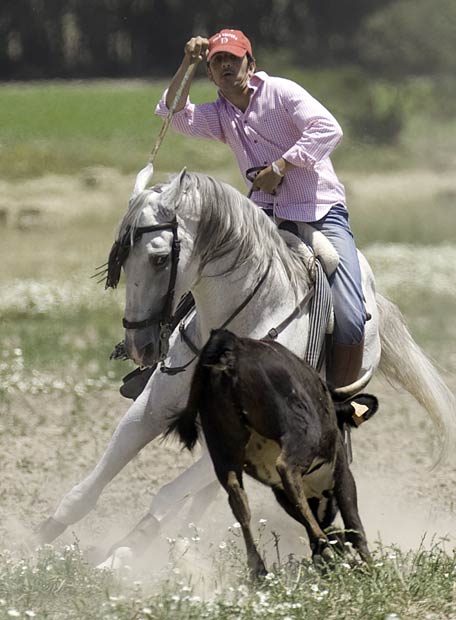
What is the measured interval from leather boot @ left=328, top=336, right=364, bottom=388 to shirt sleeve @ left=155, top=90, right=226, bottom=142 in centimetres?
113

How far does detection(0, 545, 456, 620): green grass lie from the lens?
13.5ft

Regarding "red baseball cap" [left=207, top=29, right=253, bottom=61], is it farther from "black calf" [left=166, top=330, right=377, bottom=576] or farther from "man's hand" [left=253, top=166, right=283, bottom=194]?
"black calf" [left=166, top=330, right=377, bottom=576]

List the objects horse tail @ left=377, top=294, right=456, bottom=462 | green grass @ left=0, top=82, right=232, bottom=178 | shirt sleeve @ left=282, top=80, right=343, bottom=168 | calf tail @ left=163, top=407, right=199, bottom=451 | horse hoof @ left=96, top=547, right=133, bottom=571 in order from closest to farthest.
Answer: calf tail @ left=163, top=407, right=199, bottom=451, horse hoof @ left=96, top=547, right=133, bottom=571, shirt sleeve @ left=282, top=80, right=343, bottom=168, horse tail @ left=377, top=294, right=456, bottom=462, green grass @ left=0, top=82, right=232, bottom=178

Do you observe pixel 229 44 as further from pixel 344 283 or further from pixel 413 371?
pixel 413 371

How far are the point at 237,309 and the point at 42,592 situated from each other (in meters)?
1.42

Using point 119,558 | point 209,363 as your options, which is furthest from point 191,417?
point 119,558

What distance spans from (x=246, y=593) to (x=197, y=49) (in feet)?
7.98

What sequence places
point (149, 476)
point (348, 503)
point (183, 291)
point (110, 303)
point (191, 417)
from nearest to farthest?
point (191, 417) < point (348, 503) < point (183, 291) < point (149, 476) < point (110, 303)

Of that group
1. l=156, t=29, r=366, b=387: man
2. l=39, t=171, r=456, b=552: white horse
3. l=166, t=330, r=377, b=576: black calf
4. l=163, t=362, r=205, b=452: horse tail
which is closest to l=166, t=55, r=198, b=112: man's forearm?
l=156, t=29, r=366, b=387: man

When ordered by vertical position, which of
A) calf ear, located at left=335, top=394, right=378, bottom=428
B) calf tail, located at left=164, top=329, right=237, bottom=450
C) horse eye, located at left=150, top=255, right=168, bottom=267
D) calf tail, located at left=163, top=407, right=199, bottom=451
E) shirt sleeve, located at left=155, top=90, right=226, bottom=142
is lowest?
calf ear, located at left=335, top=394, right=378, bottom=428

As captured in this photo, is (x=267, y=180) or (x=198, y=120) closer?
(x=267, y=180)

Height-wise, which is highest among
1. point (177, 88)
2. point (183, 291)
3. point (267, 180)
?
point (177, 88)

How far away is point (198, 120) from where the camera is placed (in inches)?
229

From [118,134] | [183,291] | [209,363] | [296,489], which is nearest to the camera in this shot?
[296,489]
